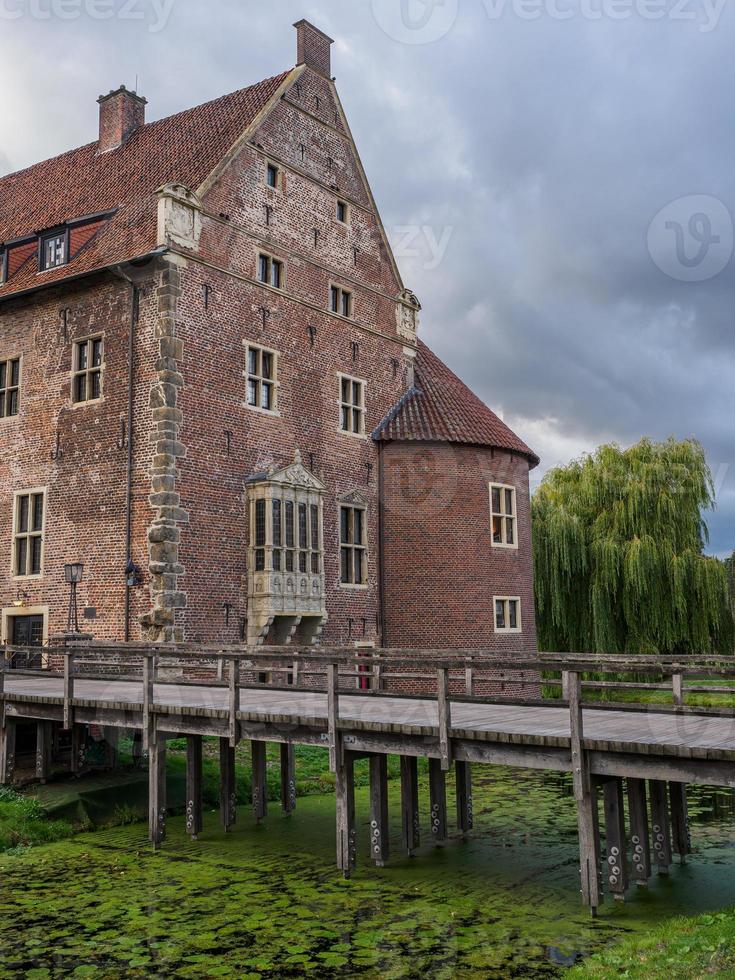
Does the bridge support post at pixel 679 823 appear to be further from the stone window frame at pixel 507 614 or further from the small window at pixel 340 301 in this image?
the small window at pixel 340 301

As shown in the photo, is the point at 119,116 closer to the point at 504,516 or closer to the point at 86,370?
the point at 86,370

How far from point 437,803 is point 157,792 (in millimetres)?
3867

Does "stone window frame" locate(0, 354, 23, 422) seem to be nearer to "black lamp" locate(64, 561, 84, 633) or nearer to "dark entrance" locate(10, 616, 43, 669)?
"black lamp" locate(64, 561, 84, 633)

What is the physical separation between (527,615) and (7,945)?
17.8 m

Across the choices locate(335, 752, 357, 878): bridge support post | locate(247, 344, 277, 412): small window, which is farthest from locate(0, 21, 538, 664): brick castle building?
locate(335, 752, 357, 878): bridge support post

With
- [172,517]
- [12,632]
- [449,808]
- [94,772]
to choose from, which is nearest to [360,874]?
[449,808]

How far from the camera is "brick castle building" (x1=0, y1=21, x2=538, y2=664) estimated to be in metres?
18.8

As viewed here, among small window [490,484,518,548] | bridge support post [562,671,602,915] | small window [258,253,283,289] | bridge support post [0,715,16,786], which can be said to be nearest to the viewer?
bridge support post [562,671,602,915]

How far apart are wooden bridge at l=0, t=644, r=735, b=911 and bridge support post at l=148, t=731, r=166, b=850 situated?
0.08 ft

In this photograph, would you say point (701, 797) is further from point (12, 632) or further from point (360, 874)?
point (12, 632)

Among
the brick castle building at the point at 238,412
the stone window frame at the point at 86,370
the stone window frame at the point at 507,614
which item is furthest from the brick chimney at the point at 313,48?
the stone window frame at the point at 507,614

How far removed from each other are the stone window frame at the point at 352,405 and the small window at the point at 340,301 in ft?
5.21

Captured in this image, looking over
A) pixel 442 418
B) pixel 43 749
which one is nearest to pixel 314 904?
pixel 43 749

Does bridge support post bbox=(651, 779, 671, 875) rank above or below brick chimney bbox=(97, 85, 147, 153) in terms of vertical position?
below
